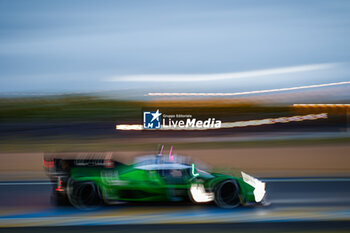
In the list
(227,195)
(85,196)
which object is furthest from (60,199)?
(227,195)

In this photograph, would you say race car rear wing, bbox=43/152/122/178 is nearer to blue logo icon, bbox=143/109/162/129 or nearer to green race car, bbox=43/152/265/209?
green race car, bbox=43/152/265/209

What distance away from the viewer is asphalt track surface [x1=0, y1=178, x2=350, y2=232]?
5.16 metres

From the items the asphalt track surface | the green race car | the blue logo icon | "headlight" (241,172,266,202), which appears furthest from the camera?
the blue logo icon

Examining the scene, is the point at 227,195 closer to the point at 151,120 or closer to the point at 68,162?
the point at 68,162

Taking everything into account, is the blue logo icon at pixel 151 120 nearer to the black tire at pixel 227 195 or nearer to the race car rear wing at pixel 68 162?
the race car rear wing at pixel 68 162

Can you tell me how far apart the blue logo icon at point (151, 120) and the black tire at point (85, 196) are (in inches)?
477

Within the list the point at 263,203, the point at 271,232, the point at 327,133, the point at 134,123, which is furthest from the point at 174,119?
the point at 271,232

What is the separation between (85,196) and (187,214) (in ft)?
4.53

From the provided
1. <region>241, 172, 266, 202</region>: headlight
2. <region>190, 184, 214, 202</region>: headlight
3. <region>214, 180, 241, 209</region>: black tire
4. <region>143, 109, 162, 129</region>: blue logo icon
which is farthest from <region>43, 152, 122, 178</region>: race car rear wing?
<region>143, 109, 162, 129</region>: blue logo icon

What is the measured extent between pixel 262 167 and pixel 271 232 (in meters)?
6.21

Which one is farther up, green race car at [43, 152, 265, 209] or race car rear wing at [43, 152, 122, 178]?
race car rear wing at [43, 152, 122, 178]

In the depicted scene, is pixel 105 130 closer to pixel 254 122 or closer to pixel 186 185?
pixel 254 122

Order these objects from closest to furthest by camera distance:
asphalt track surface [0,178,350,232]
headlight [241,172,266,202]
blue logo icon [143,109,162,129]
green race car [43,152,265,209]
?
asphalt track surface [0,178,350,232] < green race car [43,152,265,209] < headlight [241,172,266,202] < blue logo icon [143,109,162,129]

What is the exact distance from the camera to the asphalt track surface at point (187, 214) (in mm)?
5156
